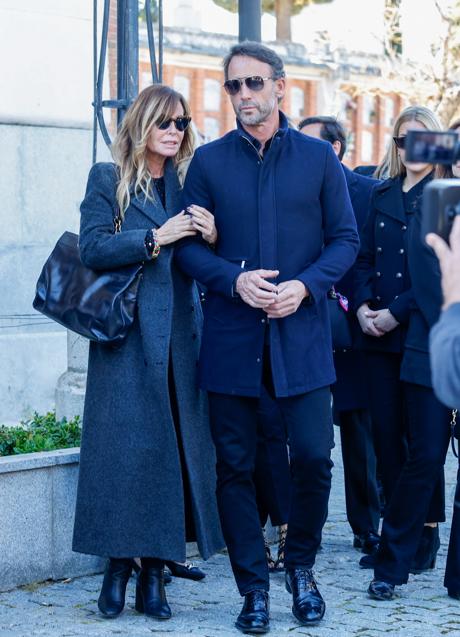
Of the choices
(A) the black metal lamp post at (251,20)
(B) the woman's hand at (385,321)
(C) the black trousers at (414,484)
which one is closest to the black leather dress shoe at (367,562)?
(C) the black trousers at (414,484)

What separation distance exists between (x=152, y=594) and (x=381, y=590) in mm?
996

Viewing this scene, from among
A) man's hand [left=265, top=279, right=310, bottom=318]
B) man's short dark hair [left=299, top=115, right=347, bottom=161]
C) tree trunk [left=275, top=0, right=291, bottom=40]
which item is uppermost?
tree trunk [left=275, top=0, right=291, bottom=40]

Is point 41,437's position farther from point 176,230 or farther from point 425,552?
point 425,552

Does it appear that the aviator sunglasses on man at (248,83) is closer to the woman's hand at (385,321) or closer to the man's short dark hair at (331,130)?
the woman's hand at (385,321)

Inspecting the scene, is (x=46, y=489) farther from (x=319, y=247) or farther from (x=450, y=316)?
(x=450, y=316)

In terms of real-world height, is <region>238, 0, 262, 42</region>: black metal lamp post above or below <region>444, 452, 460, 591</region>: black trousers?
above

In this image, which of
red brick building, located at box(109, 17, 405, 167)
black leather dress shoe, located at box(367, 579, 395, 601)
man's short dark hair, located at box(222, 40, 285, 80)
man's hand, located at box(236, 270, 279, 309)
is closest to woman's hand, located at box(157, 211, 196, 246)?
man's hand, located at box(236, 270, 279, 309)

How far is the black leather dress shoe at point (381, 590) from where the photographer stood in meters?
5.80

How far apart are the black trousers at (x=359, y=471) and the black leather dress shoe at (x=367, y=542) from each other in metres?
0.02

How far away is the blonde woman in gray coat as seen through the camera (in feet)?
18.1

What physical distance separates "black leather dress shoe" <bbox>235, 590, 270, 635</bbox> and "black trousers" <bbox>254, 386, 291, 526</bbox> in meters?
0.92

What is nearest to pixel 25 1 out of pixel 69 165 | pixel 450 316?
pixel 69 165

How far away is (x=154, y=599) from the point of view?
5.52 m

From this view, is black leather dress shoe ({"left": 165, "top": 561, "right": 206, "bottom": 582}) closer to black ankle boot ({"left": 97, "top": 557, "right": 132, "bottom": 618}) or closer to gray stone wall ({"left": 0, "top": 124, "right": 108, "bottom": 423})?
black ankle boot ({"left": 97, "top": 557, "right": 132, "bottom": 618})
